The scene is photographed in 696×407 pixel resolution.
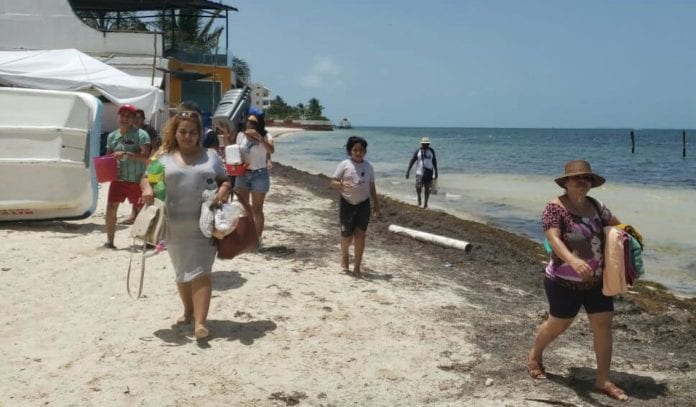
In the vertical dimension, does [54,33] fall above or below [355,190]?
above

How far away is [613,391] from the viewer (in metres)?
4.11

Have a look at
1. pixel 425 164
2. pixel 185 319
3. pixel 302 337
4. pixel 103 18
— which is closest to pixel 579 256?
pixel 302 337

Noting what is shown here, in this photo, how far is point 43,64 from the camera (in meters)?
13.8

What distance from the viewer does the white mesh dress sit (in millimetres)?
4508

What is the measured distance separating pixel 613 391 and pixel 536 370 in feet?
1.59

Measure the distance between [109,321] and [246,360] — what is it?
128cm

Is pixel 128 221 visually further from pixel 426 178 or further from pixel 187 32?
pixel 187 32

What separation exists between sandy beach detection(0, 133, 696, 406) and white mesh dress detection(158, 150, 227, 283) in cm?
59

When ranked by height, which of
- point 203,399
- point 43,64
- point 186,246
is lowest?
point 203,399

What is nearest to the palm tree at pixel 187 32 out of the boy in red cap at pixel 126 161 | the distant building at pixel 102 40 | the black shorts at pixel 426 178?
the distant building at pixel 102 40

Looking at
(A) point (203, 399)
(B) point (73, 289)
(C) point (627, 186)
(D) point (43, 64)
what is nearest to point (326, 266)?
(B) point (73, 289)

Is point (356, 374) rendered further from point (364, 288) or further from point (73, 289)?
point (73, 289)

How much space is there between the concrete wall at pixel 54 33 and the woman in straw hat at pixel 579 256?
80.9 feet

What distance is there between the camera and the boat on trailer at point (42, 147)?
26.3ft
